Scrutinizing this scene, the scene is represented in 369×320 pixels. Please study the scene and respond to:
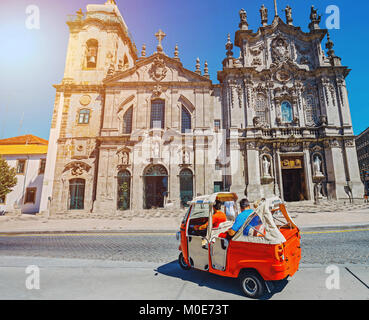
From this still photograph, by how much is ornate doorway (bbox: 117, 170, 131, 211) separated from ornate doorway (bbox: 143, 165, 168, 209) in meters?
1.69

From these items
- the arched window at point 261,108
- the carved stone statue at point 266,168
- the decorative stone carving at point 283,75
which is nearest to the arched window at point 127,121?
the arched window at point 261,108

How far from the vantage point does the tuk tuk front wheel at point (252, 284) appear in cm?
333

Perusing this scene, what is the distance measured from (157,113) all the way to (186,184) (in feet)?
27.9

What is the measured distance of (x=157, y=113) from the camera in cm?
2227

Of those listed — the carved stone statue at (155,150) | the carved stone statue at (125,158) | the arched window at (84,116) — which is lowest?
the carved stone statue at (125,158)

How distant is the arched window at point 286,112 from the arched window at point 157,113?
13.7 metres

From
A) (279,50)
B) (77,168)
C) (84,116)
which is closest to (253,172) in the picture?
(279,50)

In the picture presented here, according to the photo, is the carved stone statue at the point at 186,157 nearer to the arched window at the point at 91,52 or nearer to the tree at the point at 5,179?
the arched window at the point at 91,52

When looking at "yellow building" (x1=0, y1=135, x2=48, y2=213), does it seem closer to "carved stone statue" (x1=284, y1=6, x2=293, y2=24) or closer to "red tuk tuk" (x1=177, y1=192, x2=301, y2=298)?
"red tuk tuk" (x1=177, y1=192, x2=301, y2=298)

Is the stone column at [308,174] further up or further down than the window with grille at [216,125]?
further down

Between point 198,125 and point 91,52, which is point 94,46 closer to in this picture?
point 91,52

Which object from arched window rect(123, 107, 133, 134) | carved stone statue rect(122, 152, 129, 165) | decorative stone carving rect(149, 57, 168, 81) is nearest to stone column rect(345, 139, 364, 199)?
decorative stone carving rect(149, 57, 168, 81)

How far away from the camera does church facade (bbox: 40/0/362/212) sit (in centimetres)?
2036

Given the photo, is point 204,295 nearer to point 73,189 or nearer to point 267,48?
point 73,189
